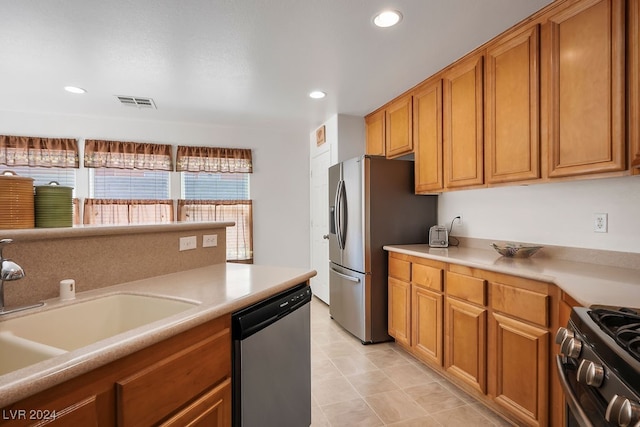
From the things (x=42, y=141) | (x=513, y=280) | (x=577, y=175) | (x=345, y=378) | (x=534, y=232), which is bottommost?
(x=345, y=378)

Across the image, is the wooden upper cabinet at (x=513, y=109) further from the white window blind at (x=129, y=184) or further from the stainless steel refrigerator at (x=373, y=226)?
the white window blind at (x=129, y=184)

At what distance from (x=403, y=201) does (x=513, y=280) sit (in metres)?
1.48

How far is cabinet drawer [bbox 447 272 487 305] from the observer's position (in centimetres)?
200

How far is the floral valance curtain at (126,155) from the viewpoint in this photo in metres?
4.10

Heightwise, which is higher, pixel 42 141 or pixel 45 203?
pixel 42 141

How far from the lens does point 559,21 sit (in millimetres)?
1875

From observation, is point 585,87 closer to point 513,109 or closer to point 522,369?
point 513,109

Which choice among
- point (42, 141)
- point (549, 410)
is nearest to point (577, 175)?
point (549, 410)

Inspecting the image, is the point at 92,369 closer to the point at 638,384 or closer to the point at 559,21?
the point at 638,384

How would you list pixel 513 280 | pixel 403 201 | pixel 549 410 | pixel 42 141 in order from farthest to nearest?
pixel 42 141 → pixel 403 201 → pixel 513 280 → pixel 549 410

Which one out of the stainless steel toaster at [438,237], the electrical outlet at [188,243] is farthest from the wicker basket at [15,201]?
the stainless steel toaster at [438,237]

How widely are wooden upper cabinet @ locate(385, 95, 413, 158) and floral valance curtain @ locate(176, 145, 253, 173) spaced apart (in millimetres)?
2135

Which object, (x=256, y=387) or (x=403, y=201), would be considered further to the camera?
(x=403, y=201)

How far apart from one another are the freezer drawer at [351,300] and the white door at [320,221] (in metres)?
0.77
